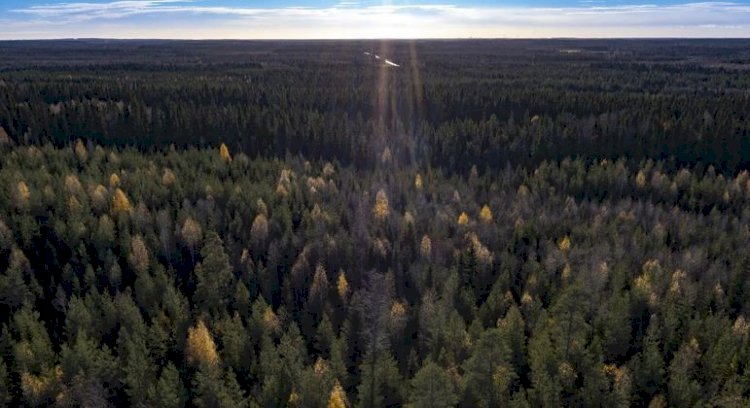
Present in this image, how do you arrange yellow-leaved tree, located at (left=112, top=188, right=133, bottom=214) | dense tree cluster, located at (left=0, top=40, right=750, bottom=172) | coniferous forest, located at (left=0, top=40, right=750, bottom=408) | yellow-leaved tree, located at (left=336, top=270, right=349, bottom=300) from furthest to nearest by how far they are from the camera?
dense tree cluster, located at (left=0, top=40, right=750, bottom=172)
yellow-leaved tree, located at (left=112, top=188, right=133, bottom=214)
yellow-leaved tree, located at (left=336, top=270, right=349, bottom=300)
coniferous forest, located at (left=0, top=40, right=750, bottom=408)

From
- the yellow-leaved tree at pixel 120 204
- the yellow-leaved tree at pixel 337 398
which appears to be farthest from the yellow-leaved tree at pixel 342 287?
the yellow-leaved tree at pixel 120 204

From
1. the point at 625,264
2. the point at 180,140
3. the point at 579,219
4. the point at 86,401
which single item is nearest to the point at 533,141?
Answer: the point at 579,219

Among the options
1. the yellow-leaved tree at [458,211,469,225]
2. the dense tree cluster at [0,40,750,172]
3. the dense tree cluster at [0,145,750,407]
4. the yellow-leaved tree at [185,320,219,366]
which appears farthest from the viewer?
the dense tree cluster at [0,40,750,172]

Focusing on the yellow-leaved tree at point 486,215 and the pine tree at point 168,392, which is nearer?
the pine tree at point 168,392

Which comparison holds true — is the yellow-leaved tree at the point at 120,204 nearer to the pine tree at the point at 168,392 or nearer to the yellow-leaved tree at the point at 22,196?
the yellow-leaved tree at the point at 22,196

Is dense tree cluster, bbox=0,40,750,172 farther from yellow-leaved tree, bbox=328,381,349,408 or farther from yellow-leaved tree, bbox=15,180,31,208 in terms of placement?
yellow-leaved tree, bbox=328,381,349,408

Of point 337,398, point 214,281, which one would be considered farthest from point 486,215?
point 337,398

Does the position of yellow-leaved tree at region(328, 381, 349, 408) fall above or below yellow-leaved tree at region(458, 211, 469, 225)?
below

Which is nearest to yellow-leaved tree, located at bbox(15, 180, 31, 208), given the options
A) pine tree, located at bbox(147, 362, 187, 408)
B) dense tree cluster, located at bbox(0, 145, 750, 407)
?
dense tree cluster, located at bbox(0, 145, 750, 407)

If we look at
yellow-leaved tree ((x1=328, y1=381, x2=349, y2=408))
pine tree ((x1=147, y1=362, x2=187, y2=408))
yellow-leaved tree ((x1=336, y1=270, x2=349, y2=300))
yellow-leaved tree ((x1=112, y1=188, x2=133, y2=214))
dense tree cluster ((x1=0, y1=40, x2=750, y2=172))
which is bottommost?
pine tree ((x1=147, y1=362, x2=187, y2=408))

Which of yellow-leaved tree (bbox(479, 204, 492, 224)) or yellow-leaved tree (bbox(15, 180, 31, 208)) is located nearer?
yellow-leaved tree (bbox(15, 180, 31, 208))

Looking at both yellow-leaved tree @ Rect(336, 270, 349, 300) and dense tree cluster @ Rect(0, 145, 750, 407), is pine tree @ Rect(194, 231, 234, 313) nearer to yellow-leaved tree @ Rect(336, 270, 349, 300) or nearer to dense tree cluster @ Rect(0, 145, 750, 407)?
dense tree cluster @ Rect(0, 145, 750, 407)

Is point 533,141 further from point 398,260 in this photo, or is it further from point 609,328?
point 609,328
